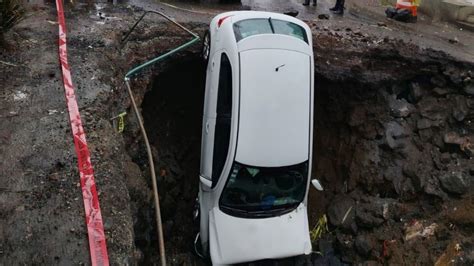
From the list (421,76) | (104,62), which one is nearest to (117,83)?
(104,62)

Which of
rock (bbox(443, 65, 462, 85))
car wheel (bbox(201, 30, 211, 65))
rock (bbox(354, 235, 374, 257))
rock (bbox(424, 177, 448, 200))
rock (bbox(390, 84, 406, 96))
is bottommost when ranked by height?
rock (bbox(354, 235, 374, 257))

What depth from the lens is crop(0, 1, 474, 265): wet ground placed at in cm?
676

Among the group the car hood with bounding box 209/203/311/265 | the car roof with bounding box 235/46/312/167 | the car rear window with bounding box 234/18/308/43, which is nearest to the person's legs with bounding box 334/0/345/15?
the car rear window with bounding box 234/18/308/43

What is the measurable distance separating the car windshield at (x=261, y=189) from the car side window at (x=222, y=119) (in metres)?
0.30

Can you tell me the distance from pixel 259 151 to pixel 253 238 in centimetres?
127

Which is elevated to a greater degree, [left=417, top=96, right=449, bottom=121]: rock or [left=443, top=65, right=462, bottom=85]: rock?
[left=443, top=65, right=462, bottom=85]: rock

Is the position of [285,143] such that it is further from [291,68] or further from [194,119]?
[194,119]

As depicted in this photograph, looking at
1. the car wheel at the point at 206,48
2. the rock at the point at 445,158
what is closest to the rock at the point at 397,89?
the rock at the point at 445,158

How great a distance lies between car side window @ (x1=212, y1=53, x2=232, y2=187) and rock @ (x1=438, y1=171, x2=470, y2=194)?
4.40 m

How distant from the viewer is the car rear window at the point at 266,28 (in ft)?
23.5

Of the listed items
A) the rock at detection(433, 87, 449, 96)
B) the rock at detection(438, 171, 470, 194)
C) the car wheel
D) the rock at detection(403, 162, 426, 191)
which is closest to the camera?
the car wheel

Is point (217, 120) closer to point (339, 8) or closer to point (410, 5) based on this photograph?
point (339, 8)

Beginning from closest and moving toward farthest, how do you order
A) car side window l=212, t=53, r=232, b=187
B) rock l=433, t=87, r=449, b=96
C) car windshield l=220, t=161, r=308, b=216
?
car windshield l=220, t=161, r=308, b=216, car side window l=212, t=53, r=232, b=187, rock l=433, t=87, r=449, b=96

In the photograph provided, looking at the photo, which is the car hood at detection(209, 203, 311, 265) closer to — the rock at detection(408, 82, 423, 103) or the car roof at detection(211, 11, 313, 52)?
the car roof at detection(211, 11, 313, 52)
